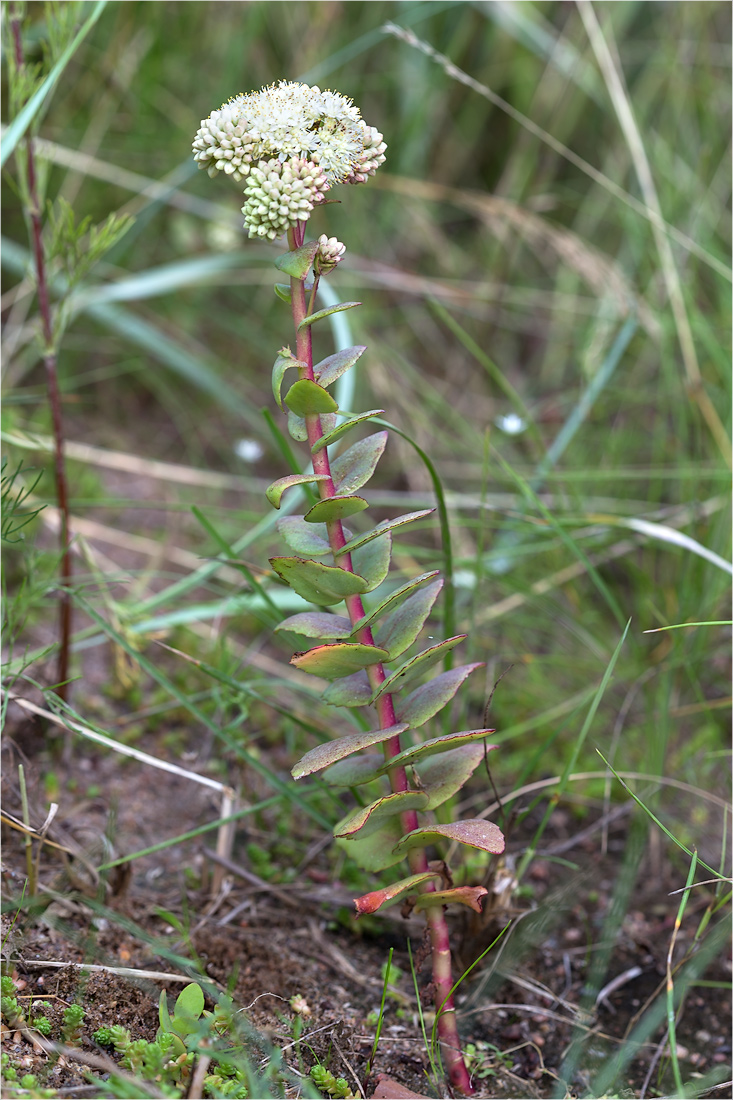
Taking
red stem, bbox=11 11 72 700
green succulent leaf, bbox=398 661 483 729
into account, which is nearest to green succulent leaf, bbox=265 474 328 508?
green succulent leaf, bbox=398 661 483 729

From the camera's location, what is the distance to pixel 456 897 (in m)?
1.12

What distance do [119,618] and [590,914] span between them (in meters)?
1.00

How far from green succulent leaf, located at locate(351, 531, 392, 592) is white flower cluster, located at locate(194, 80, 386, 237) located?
40cm

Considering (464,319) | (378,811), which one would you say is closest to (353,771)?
(378,811)

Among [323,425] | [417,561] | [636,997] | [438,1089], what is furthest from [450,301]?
[438,1089]

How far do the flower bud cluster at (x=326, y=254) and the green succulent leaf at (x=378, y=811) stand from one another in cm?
62

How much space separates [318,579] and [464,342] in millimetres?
1361

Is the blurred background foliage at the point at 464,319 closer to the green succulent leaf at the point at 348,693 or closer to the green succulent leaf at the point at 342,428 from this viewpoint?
the green succulent leaf at the point at 348,693

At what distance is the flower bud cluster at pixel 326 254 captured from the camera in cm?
102

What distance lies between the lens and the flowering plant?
1.00 metres

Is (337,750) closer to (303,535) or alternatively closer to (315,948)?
(303,535)

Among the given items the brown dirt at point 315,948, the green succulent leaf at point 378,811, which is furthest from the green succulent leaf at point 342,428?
the brown dirt at point 315,948

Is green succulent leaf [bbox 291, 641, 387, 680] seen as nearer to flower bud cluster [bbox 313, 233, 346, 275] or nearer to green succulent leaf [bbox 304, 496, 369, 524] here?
green succulent leaf [bbox 304, 496, 369, 524]

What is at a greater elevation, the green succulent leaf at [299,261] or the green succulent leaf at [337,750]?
the green succulent leaf at [299,261]
